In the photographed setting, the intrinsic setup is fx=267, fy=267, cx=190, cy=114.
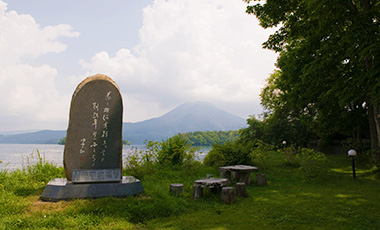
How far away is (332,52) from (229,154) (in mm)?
5672

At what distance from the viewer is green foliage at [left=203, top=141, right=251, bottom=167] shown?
38.1 feet

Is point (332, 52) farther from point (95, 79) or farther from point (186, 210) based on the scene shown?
point (95, 79)

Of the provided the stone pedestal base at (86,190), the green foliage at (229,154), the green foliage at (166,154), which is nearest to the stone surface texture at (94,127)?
the stone pedestal base at (86,190)

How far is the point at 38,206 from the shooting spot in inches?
209

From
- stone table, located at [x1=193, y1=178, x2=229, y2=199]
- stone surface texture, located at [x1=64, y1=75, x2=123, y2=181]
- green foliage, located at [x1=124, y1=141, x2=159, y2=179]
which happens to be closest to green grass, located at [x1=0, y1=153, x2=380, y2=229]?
stone table, located at [x1=193, y1=178, x2=229, y2=199]

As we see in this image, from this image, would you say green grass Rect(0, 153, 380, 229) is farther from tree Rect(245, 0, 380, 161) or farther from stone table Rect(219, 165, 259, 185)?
tree Rect(245, 0, 380, 161)

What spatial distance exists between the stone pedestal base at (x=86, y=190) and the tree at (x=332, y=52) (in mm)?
6579

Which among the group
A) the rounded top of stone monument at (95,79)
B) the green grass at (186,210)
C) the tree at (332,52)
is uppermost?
the tree at (332,52)

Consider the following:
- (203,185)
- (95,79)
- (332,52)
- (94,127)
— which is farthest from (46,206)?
(332,52)

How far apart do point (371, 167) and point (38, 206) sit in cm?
1258

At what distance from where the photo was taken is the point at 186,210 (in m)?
5.66

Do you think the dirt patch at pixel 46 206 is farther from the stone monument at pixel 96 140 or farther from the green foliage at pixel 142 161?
the green foliage at pixel 142 161

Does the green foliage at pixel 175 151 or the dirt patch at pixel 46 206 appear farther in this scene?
the green foliage at pixel 175 151

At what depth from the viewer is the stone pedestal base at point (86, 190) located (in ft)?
18.6
